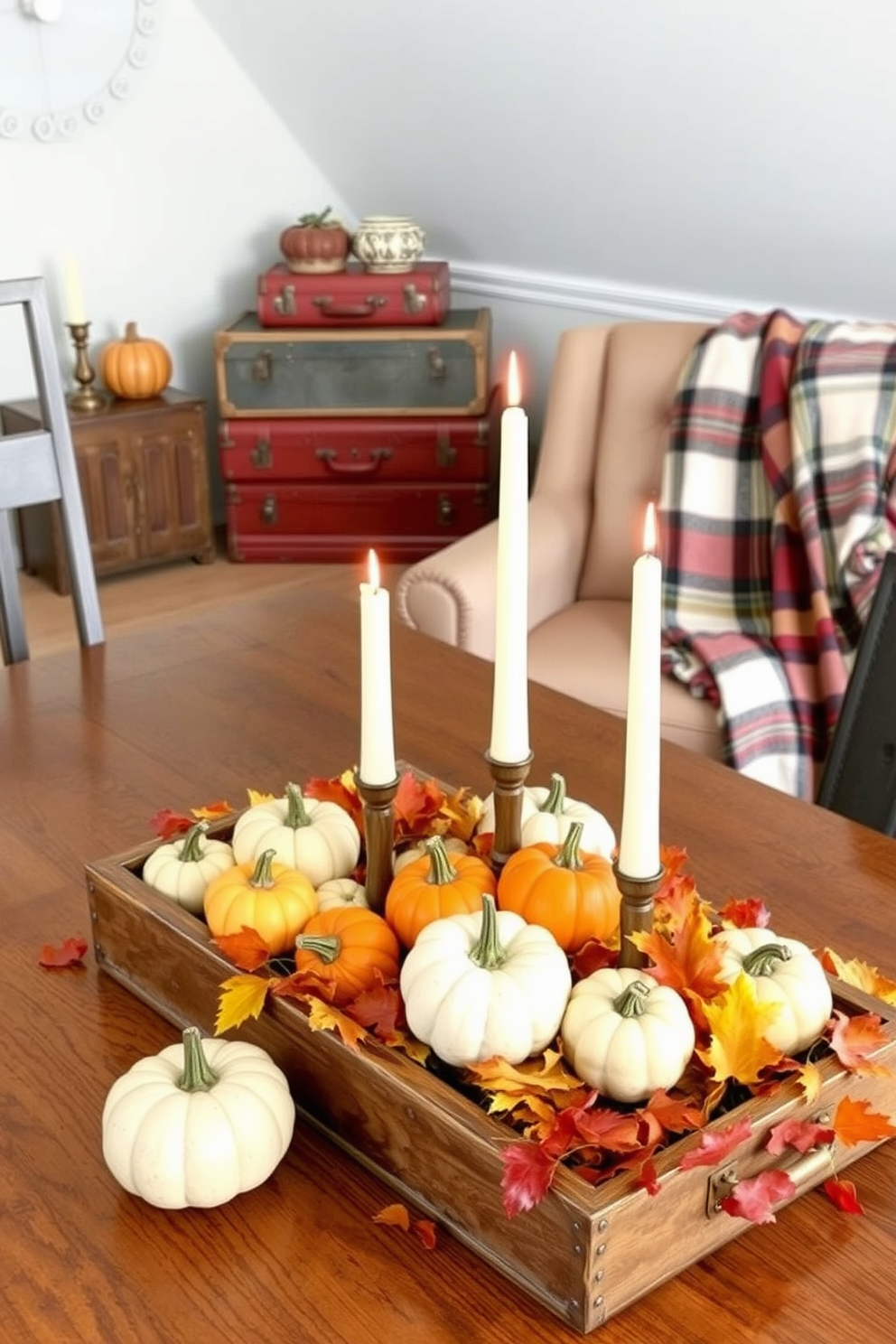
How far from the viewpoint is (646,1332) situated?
2.77 feet

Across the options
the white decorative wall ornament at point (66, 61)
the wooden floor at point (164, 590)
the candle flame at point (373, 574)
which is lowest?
the wooden floor at point (164, 590)

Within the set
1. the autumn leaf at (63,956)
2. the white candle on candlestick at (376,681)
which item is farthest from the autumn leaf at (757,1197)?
the autumn leaf at (63,956)

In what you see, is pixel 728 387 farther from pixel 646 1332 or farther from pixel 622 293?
pixel 646 1332

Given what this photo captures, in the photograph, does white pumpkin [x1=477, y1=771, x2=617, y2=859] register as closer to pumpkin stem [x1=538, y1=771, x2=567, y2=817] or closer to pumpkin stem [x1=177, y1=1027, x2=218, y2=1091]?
pumpkin stem [x1=538, y1=771, x2=567, y2=817]

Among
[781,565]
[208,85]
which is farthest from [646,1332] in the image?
[208,85]

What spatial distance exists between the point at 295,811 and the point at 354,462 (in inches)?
126

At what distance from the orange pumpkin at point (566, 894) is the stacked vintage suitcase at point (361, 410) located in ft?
10.6

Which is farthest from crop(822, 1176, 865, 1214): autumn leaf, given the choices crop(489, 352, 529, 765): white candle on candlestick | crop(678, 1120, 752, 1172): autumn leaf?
crop(489, 352, 529, 765): white candle on candlestick

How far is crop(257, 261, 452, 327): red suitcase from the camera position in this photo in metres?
4.13

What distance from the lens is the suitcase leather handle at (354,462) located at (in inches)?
166

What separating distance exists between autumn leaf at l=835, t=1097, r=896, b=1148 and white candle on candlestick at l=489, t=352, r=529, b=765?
0.97ft

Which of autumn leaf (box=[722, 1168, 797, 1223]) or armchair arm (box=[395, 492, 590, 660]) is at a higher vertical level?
autumn leaf (box=[722, 1168, 797, 1223])

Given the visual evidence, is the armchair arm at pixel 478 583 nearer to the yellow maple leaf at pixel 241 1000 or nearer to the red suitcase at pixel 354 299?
the red suitcase at pixel 354 299

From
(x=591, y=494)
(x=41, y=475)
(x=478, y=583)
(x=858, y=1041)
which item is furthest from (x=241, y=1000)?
(x=591, y=494)
